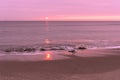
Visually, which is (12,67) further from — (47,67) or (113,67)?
(113,67)

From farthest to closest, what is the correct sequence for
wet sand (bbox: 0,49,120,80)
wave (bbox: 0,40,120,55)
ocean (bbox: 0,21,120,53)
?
1. ocean (bbox: 0,21,120,53)
2. wave (bbox: 0,40,120,55)
3. wet sand (bbox: 0,49,120,80)

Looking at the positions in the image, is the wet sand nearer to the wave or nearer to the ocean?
the wave

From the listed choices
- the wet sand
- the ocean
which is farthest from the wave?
the wet sand

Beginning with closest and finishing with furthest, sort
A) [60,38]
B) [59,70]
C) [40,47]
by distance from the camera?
1. [59,70]
2. [40,47]
3. [60,38]

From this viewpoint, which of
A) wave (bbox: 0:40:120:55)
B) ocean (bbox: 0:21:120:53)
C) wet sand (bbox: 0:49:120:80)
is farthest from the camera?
ocean (bbox: 0:21:120:53)

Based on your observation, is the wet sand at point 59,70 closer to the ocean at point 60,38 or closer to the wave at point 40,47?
the wave at point 40,47

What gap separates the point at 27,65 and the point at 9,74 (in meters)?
2.59

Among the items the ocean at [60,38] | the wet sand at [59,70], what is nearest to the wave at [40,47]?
the ocean at [60,38]

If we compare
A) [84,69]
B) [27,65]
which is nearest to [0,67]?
[27,65]

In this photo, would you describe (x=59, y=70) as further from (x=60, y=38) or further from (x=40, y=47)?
(x=60, y=38)

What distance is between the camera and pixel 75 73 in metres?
12.3

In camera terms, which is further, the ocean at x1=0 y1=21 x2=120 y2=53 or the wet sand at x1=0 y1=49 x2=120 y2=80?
the ocean at x1=0 y1=21 x2=120 y2=53

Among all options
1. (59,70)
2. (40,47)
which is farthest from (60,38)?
(59,70)

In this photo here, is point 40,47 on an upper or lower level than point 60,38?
upper
